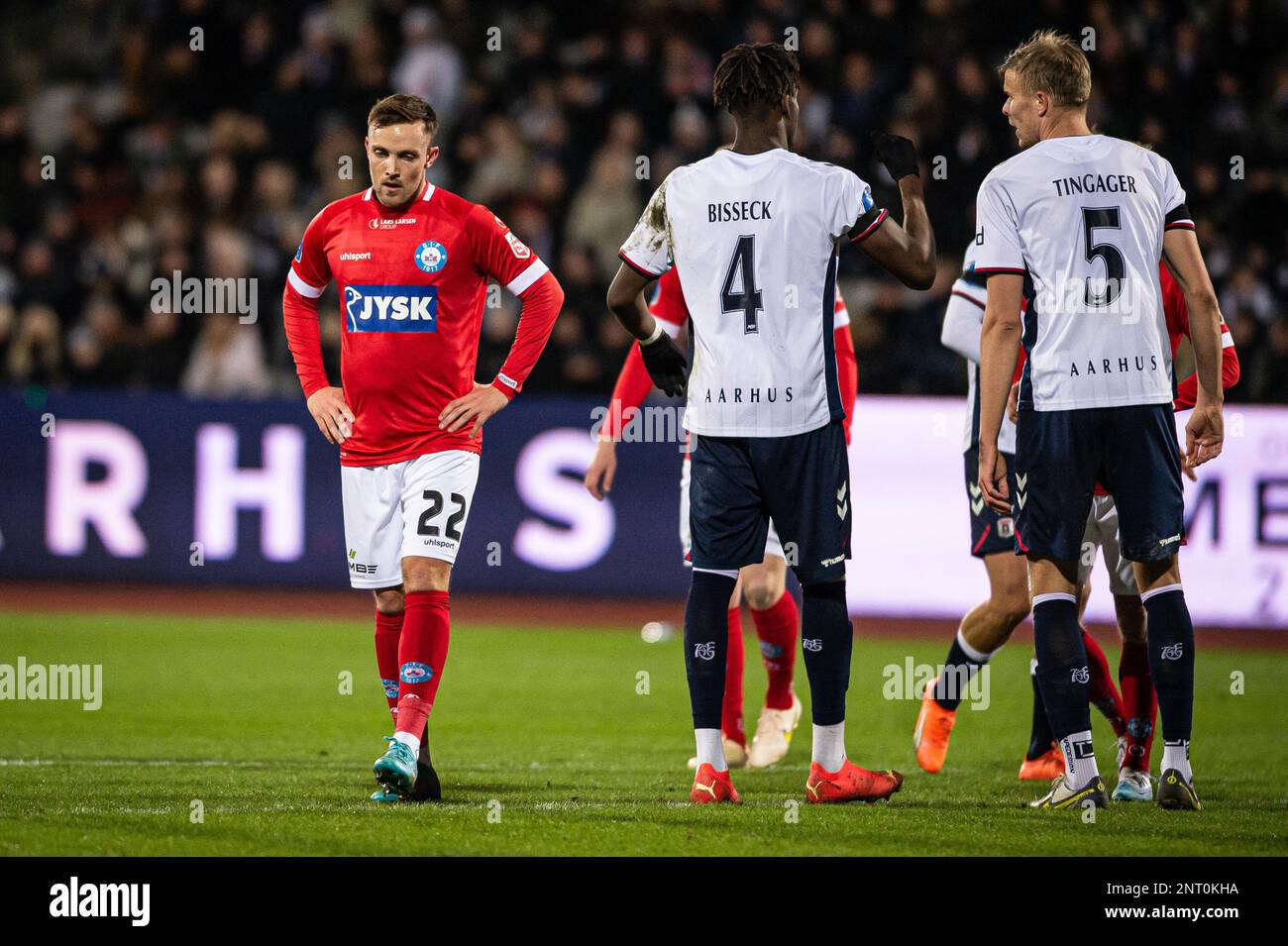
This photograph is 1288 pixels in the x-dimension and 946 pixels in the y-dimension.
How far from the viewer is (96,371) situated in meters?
14.1

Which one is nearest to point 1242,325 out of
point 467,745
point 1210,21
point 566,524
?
point 1210,21

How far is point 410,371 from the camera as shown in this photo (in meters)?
5.87

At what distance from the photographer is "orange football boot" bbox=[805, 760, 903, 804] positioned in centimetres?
555

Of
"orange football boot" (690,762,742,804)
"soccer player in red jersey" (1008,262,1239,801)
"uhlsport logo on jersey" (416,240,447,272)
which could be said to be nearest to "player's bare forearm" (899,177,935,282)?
"soccer player in red jersey" (1008,262,1239,801)

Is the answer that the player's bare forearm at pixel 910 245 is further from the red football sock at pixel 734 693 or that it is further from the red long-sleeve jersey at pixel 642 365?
the red football sock at pixel 734 693

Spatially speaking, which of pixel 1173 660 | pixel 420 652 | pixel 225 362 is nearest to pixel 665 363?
pixel 420 652

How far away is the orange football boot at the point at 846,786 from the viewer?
5551mm

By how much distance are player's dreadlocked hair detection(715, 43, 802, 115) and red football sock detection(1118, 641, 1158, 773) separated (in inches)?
95.9

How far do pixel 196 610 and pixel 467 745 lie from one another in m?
5.92

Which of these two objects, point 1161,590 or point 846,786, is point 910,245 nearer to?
point 1161,590

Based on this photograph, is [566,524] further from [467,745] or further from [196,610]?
[467,745]

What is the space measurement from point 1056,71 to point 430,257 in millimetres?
2220

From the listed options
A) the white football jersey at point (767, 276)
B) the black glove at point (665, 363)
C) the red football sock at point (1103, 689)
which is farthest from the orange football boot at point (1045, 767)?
the black glove at point (665, 363)

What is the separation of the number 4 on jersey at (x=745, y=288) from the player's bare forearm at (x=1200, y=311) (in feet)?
4.43
